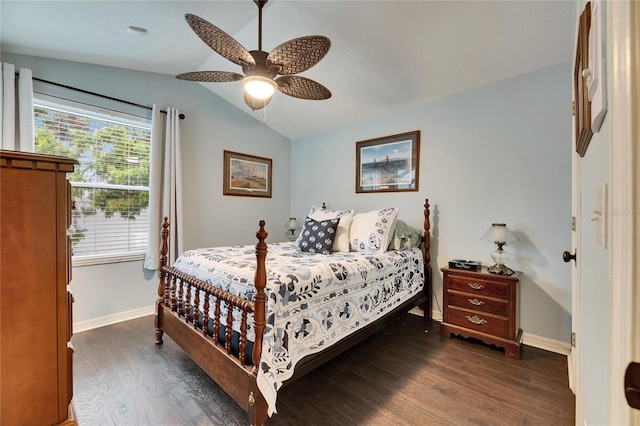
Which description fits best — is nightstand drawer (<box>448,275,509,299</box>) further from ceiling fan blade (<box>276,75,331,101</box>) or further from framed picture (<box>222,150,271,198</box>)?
framed picture (<box>222,150,271,198</box>)

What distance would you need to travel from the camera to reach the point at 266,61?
1.88m

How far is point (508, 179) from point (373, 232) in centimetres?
141

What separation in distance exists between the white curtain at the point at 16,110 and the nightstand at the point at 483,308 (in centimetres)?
401

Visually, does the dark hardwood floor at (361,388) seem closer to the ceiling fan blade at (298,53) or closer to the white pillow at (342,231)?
the white pillow at (342,231)

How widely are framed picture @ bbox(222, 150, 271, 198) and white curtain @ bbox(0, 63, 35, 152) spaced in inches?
75.4

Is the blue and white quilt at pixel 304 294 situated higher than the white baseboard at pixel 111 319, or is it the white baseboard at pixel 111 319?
the blue and white quilt at pixel 304 294

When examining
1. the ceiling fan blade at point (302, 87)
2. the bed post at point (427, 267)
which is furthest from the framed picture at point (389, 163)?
the ceiling fan blade at point (302, 87)

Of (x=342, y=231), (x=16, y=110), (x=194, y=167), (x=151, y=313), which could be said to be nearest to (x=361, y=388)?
(x=342, y=231)

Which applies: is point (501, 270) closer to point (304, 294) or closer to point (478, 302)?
point (478, 302)

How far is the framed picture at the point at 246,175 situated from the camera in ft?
12.8

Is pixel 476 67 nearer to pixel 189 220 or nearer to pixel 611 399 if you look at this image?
pixel 611 399

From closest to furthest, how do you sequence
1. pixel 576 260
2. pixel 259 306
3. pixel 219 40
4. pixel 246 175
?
pixel 259 306 < pixel 576 260 < pixel 219 40 < pixel 246 175

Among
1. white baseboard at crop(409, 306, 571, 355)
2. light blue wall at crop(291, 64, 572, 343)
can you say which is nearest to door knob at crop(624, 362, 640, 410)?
light blue wall at crop(291, 64, 572, 343)

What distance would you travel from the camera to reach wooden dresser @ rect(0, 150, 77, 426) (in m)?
0.73
